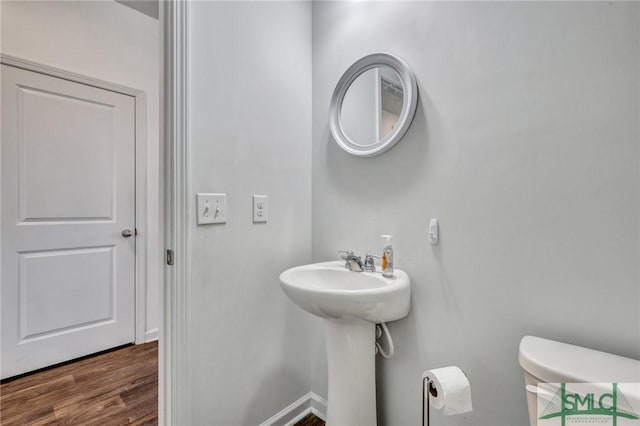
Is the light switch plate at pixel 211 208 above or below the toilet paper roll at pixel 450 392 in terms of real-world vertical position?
above

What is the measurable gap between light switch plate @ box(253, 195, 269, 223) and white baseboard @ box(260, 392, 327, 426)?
3.09 ft

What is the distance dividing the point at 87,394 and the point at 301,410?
49.1 inches

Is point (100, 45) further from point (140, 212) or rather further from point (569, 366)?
point (569, 366)

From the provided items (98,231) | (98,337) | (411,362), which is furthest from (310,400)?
(98,231)

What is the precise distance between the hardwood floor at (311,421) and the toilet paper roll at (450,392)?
843mm

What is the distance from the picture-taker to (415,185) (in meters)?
1.14

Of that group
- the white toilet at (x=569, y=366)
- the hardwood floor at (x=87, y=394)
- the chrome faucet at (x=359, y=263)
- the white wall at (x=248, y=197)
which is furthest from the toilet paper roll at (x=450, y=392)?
the hardwood floor at (x=87, y=394)

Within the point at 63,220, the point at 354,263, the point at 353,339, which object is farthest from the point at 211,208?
the point at 63,220

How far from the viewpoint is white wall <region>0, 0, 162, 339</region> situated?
180cm

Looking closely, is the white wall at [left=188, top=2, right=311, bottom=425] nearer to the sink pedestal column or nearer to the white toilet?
the sink pedestal column

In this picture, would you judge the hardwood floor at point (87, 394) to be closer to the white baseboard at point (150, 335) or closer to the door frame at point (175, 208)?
the white baseboard at point (150, 335)

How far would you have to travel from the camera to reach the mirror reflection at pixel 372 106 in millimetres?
1198

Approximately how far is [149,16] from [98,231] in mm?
1762

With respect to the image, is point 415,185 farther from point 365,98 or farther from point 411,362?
point 411,362
